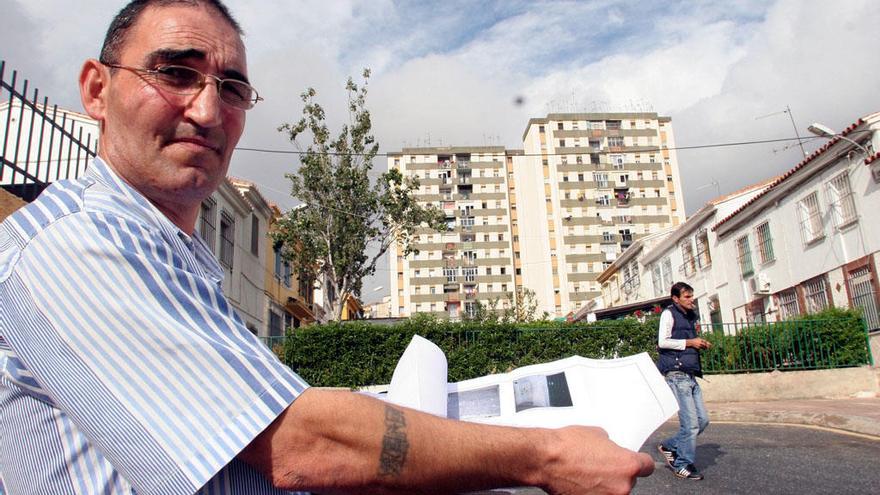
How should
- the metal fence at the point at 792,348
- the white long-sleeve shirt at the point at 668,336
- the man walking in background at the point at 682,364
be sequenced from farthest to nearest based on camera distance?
1. the metal fence at the point at 792,348
2. the white long-sleeve shirt at the point at 668,336
3. the man walking in background at the point at 682,364

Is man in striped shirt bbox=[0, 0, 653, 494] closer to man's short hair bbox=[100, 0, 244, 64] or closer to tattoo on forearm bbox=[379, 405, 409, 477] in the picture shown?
tattoo on forearm bbox=[379, 405, 409, 477]

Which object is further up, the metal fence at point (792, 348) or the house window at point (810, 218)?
the house window at point (810, 218)

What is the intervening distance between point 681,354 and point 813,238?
17.4 m

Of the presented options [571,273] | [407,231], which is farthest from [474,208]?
[407,231]

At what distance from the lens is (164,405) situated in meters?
0.81

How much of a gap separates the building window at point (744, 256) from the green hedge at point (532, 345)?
34.6ft

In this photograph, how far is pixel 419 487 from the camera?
0.91 m

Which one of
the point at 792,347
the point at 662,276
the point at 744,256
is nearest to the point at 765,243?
the point at 744,256

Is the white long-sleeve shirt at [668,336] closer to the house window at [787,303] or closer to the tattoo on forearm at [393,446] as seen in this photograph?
the tattoo on forearm at [393,446]

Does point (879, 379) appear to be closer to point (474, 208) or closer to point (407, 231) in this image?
point (407, 231)

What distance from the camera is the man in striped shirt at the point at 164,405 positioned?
2.67 ft

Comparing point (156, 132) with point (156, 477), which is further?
point (156, 132)

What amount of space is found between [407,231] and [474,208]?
2513 inches

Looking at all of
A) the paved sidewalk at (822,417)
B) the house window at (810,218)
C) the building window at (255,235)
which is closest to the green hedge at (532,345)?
the paved sidewalk at (822,417)
